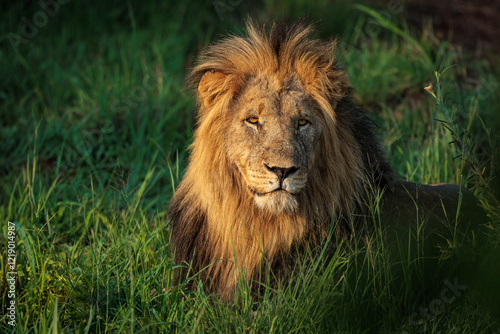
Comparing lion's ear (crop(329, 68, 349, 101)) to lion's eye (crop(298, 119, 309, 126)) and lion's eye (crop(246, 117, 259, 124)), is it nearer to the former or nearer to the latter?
lion's eye (crop(298, 119, 309, 126))

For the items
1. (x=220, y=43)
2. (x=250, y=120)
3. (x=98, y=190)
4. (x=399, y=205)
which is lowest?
(x=98, y=190)

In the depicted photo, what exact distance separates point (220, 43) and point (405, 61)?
3494 millimetres

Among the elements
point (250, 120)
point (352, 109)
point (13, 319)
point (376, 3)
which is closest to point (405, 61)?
point (376, 3)

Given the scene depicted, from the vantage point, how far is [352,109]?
3.25m

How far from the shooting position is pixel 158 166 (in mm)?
5016

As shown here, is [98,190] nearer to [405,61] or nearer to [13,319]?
[13,319]

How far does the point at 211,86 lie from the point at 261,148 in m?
0.51

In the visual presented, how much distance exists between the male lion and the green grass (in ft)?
0.53

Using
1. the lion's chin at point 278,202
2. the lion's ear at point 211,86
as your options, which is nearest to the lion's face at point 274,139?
the lion's chin at point 278,202

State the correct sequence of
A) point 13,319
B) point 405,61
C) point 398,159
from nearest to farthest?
point 13,319 < point 398,159 < point 405,61

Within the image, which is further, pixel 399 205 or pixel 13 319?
pixel 399 205

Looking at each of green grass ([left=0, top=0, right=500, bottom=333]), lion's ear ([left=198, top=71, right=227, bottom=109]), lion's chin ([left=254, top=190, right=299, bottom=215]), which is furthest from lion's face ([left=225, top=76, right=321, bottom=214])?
green grass ([left=0, top=0, right=500, bottom=333])

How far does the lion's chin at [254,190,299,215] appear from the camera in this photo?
2.77 meters

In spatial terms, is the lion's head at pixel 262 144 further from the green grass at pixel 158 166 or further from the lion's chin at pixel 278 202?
the green grass at pixel 158 166
